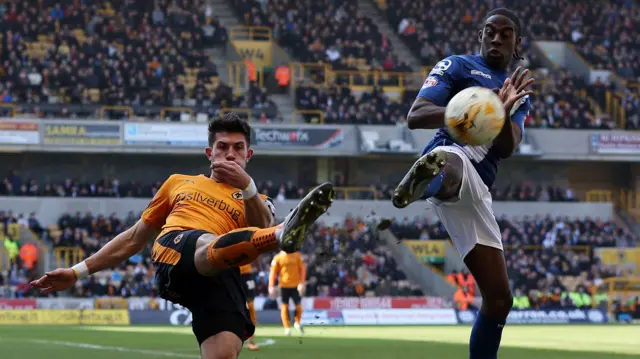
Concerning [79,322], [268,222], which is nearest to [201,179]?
[268,222]

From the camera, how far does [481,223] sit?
6941 millimetres

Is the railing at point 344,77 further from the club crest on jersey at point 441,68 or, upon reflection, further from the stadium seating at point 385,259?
the club crest on jersey at point 441,68

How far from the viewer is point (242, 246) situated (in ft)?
18.7

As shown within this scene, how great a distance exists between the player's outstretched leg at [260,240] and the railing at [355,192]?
3399 centimetres

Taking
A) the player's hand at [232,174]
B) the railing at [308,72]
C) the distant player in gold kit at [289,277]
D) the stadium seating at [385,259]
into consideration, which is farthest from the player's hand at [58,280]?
the railing at [308,72]

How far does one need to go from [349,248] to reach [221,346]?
1094 inches

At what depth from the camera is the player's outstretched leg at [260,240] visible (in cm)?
546

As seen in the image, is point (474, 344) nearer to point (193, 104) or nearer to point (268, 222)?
point (268, 222)

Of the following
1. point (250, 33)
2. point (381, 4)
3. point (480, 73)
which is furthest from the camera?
point (381, 4)

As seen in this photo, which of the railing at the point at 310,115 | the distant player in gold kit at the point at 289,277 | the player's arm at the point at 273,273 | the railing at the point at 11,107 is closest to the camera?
the player's arm at the point at 273,273

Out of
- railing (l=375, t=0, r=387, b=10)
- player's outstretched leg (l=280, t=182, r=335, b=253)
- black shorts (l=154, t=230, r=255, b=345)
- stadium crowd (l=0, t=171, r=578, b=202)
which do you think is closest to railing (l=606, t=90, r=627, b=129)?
stadium crowd (l=0, t=171, r=578, b=202)

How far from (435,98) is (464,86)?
370mm

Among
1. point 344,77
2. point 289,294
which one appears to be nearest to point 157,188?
point 344,77

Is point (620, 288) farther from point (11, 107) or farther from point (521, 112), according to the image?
point (521, 112)
